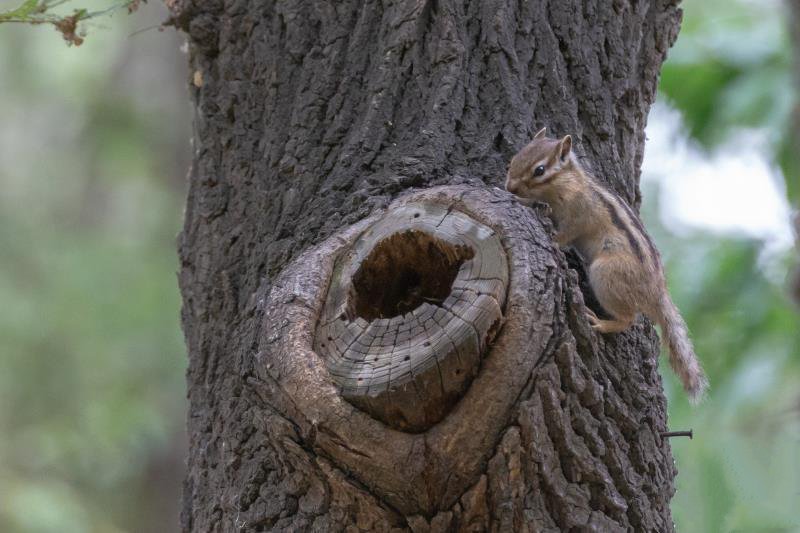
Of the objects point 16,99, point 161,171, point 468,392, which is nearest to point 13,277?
point 161,171

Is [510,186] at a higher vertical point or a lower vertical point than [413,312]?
higher

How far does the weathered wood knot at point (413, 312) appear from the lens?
7.87 ft

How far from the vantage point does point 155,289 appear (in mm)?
9297

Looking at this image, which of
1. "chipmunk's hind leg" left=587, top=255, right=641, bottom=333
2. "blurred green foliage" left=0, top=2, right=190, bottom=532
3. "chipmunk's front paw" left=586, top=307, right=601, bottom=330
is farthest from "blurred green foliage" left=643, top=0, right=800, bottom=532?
"blurred green foliage" left=0, top=2, right=190, bottom=532

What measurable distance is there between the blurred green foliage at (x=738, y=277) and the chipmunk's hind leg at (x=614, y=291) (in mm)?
2117

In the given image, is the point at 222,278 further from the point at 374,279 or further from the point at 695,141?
the point at 695,141

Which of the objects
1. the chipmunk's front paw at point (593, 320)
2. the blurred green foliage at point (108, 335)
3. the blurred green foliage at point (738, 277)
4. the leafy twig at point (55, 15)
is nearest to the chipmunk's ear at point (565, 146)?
the chipmunk's front paw at point (593, 320)

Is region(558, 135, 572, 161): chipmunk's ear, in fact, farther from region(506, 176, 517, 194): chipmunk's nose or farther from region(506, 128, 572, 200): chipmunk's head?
region(506, 176, 517, 194): chipmunk's nose

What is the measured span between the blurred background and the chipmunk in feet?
1.99

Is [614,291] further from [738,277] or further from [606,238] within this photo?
[738,277]

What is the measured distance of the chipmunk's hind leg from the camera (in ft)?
9.50

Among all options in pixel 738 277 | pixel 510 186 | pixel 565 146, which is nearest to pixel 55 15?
pixel 510 186

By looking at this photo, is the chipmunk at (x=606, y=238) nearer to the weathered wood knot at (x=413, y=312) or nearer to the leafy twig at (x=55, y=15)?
the weathered wood knot at (x=413, y=312)

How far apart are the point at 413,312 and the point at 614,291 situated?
0.81 m
